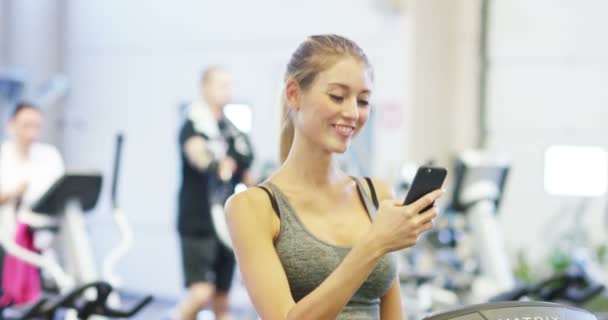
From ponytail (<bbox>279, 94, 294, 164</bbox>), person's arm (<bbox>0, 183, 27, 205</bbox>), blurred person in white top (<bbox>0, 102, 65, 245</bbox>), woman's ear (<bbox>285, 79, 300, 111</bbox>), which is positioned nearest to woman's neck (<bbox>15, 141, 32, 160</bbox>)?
blurred person in white top (<bbox>0, 102, 65, 245</bbox>)

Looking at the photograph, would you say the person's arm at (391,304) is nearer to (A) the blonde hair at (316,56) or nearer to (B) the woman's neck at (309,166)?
(B) the woman's neck at (309,166)

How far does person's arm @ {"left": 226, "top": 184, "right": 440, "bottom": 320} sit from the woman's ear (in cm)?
17

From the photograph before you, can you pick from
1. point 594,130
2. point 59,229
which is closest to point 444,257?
point 594,130

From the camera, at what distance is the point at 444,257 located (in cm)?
596

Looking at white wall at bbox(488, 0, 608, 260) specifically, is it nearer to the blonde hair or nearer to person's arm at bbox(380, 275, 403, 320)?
person's arm at bbox(380, 275, 403, 320)

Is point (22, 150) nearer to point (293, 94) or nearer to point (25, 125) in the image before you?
point (25, 125)

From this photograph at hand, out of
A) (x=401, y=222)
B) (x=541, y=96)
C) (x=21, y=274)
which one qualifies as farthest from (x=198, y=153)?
(x=541, y=96)

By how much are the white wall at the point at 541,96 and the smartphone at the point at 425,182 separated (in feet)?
19.5

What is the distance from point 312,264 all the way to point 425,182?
287 mm

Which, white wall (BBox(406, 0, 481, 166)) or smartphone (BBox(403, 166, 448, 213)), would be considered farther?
white wall (BBox(406, 0, 481, 166))

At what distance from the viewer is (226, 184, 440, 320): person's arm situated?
147cm

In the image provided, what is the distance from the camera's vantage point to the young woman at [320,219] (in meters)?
1.50

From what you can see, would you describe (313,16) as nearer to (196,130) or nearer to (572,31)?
(572,31)

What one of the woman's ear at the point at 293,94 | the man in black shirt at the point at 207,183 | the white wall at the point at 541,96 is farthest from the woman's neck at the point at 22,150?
the white wall at the point at 541,96
